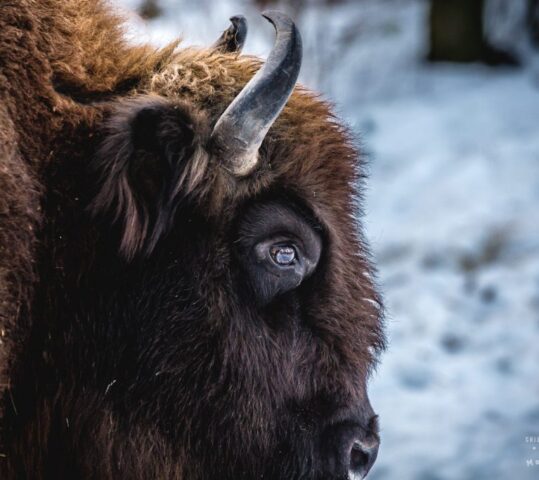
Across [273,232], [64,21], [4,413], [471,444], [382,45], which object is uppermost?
[382,45]

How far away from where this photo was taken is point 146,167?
3053mm

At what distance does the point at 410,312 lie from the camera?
7406mm

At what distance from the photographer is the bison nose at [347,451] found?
10.5ft

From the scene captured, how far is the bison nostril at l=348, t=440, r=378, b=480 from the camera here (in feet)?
10.5

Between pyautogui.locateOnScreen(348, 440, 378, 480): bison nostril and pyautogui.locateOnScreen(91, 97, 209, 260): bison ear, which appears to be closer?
pyautogui.locateOnScreen(91, 97, 209, 260): bison ear

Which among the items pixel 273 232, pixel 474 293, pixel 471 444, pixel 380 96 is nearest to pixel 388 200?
pixel 474 293

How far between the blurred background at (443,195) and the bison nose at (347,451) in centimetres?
123

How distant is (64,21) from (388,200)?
20.6ft

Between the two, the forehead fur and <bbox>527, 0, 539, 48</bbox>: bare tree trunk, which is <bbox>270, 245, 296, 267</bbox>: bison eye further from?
<bbox>527, 0, 539, 48</bbox>: bare tree trunk

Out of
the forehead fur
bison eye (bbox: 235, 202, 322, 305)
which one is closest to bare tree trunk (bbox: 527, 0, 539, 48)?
the forehead fur

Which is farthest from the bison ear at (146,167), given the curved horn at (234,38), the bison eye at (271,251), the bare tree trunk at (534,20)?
the bare tree trunk at (534,20)

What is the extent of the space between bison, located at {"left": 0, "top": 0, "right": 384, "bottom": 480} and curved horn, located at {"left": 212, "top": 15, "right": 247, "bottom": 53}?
1.11 feet

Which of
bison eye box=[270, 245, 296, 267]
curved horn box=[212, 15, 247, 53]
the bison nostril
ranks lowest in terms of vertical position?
the bison nostril

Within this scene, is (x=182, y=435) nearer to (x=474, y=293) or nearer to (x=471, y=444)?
(x=471, y=444)
